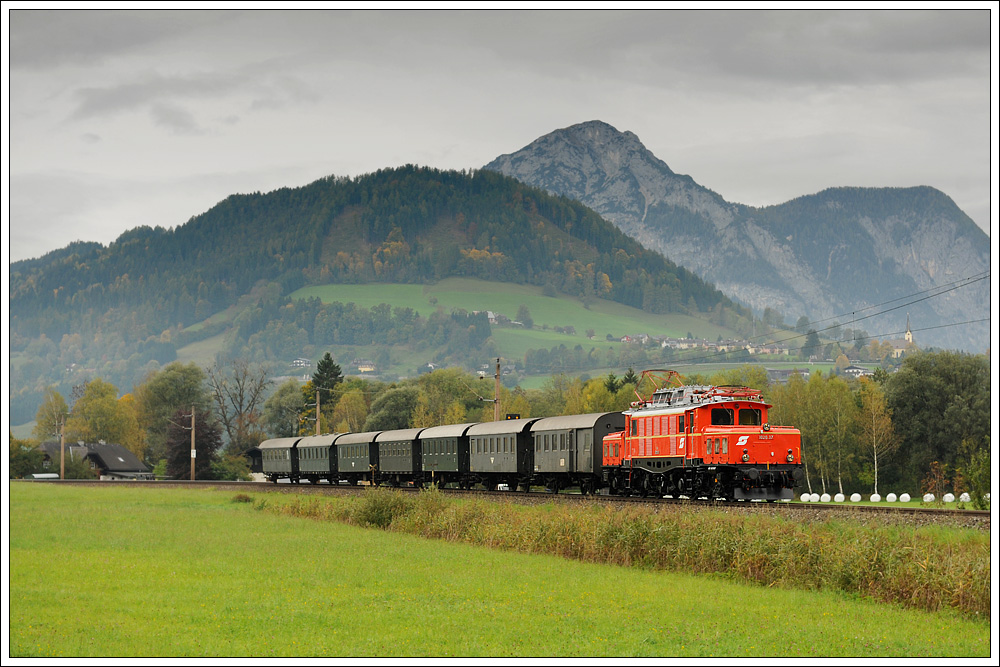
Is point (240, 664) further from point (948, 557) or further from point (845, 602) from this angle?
point (948, 557)

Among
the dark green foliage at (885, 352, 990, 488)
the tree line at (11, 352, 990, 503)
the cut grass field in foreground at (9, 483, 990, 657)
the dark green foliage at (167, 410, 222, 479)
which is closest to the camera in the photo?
the cut grass field in foreground at (9, 483, 990, 657)

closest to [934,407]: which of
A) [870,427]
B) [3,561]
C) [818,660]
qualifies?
[870,427]

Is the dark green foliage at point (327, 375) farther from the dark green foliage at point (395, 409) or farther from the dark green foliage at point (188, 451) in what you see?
the dark green foliage at point (188, 451)

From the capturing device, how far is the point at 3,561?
1512 cm

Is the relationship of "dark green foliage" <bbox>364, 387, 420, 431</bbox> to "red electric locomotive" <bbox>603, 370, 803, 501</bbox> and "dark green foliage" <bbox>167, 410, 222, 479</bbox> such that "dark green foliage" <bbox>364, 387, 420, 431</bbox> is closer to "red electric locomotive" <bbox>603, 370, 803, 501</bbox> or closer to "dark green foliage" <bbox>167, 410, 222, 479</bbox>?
"dark green foliage" <bbox>167, 410, 222, 479</bbox>

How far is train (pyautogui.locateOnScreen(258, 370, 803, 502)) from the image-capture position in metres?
41.8

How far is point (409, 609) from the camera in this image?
23.0 metres

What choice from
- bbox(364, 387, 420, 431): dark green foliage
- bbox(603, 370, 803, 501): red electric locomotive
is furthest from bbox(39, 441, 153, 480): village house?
bbox(603, 370, 803, 501): red electric locomotive

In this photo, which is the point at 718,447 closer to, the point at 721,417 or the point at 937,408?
the point at 721,417

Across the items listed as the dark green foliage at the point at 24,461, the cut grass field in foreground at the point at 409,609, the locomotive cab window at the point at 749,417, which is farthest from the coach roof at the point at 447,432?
the dark green foliage at the point at 24,461

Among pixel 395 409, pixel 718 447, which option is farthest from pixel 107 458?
pixel 718 447

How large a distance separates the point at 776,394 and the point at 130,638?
11283 centimetres

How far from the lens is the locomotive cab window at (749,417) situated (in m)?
42.8

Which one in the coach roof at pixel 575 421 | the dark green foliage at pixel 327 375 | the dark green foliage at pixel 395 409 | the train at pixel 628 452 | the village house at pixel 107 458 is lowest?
the village house at pixel 107 458
